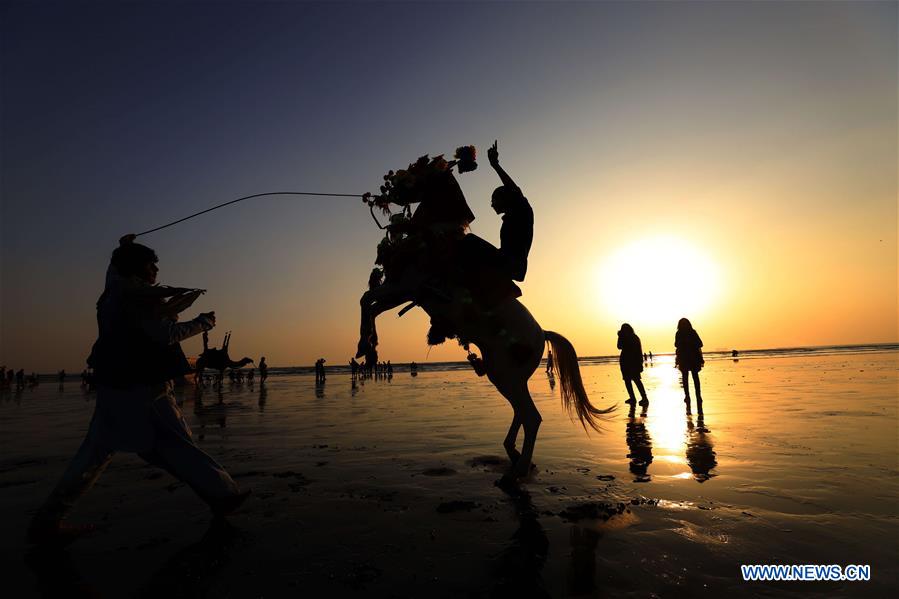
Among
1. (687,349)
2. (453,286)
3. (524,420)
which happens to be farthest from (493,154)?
(687,349)

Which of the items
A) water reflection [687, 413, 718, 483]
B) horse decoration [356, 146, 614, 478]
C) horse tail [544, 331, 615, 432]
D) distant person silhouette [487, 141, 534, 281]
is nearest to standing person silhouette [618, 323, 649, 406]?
water reflection [687, 413, 718, 483]

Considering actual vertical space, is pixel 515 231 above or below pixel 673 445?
above

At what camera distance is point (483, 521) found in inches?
134

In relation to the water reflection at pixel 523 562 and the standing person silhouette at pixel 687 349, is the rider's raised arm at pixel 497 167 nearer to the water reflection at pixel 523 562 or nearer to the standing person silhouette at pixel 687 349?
the water reflection at pixel 523 562

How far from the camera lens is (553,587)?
7.77 ft

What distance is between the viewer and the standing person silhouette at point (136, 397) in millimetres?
3447

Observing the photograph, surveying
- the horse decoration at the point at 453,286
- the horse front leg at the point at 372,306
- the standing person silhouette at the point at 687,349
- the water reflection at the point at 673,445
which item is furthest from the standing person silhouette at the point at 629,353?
the horse front leg at the point at 372,306

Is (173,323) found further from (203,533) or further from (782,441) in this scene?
(782,441)

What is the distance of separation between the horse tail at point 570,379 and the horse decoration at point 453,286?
2.92ft

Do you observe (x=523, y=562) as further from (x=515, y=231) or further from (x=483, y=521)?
(x=515, y=231)

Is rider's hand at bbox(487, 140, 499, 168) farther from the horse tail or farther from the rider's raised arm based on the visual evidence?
the horse tail

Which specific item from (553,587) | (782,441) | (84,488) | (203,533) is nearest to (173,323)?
(84,488)

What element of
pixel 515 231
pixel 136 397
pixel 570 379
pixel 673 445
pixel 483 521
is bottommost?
pixel 673 445

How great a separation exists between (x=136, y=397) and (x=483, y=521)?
296 cm
